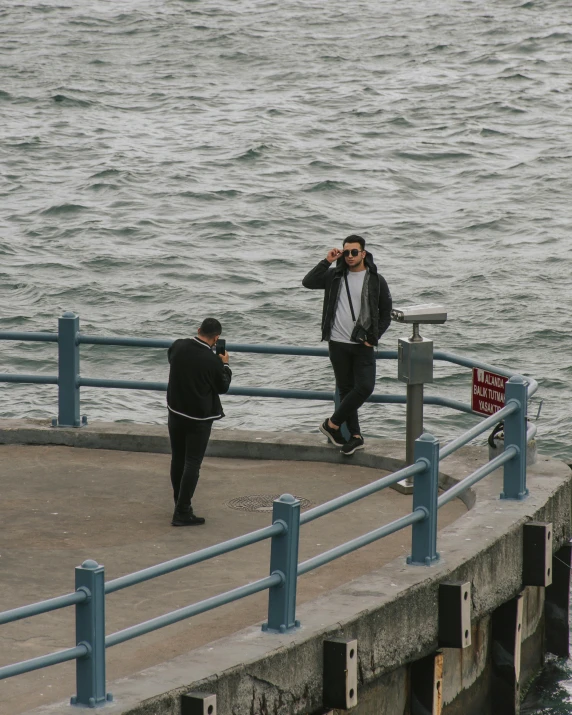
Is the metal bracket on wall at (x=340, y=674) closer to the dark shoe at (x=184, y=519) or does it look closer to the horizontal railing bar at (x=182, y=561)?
the horizontal railing bar at (x=182, y=561)

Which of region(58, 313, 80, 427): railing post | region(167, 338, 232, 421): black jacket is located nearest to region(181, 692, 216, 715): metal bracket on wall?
region(167, 338, 232, 421): black jacket

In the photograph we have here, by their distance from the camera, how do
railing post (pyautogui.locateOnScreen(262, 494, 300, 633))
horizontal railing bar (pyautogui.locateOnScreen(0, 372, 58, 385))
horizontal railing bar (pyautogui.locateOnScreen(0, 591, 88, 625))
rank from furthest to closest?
horizontal railing bar (pyautogui.locateOnScreen(0, 372, 58, 385)) < railing post (pyautogui.locateOnScreen(262, 494, 300, 633)) < horizontal railing bar (pyautogui.locateOnScreen(0, 591, 88, 625))

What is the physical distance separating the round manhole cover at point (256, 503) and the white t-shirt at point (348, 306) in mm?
1348

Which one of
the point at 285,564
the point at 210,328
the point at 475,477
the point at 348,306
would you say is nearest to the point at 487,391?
the point at 348,306

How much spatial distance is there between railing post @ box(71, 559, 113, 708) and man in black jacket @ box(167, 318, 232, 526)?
10.2 ft

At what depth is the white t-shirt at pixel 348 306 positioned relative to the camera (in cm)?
1002

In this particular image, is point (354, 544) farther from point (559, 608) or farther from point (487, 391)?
point (559, 608)

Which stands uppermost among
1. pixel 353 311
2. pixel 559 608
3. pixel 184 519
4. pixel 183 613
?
pixel 353 311

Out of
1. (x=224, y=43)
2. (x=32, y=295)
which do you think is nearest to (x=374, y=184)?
(x=32, y=295)

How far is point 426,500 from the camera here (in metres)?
7.54

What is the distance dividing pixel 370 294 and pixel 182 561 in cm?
450

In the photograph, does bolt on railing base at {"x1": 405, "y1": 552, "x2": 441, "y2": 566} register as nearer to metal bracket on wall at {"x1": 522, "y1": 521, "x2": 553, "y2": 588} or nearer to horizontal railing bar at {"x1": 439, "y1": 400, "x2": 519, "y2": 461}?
horizontal railing bar at {"x1": 439, "y1": 400, "x2": 519, "y2": 461}

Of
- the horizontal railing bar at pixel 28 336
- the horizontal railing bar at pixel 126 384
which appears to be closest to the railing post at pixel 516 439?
the horizontal railing bar at pixel 126 384

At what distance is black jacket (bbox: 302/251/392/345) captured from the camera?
9984mm
